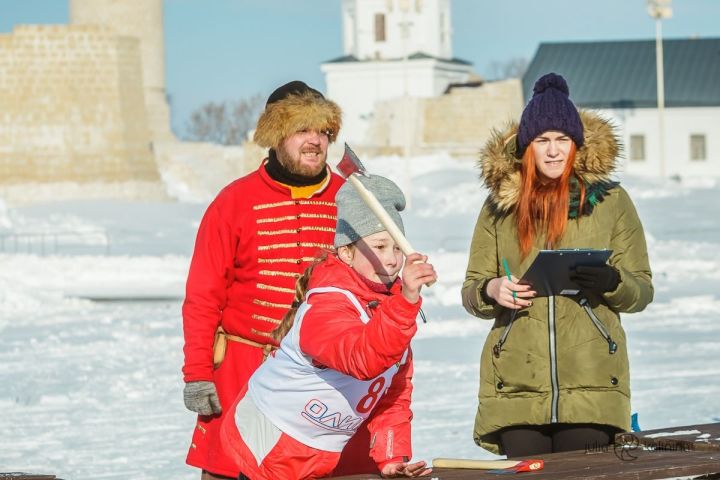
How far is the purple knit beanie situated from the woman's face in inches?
0.8

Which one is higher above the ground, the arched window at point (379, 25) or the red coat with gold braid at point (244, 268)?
the arched window at point (379, 25)

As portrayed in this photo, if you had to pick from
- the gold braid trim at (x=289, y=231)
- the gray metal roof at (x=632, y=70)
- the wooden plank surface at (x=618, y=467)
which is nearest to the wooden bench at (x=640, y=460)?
the wooden plank surface at (x=618, y=467)

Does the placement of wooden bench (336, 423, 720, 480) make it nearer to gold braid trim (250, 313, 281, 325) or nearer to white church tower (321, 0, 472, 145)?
gold braid trim (250, 313, 281, 325)

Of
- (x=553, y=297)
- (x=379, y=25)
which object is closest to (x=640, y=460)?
(x=553, y=297)

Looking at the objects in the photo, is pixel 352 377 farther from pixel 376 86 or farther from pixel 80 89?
pixel 376 86

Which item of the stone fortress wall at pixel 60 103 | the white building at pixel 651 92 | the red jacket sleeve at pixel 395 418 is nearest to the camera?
the red jacket sleeve at pixel 395 418

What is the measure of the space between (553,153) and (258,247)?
46.5 inches

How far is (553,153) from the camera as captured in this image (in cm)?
458

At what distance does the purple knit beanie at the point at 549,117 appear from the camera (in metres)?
4.57

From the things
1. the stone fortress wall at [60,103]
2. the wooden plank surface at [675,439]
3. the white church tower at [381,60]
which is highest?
the white church tower at [381,60]

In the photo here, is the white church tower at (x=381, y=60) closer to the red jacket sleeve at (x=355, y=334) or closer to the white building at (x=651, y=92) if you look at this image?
the white building at (x=651, y=92)

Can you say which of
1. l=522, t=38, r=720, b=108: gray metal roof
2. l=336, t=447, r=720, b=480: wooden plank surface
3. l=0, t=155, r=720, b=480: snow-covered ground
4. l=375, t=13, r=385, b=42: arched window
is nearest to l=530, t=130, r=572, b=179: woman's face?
l=336, t=447, r=720, b=480: wooden plank surface

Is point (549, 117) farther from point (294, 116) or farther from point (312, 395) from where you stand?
point (312, 395)

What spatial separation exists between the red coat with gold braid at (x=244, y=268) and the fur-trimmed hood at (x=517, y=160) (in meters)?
0.77
